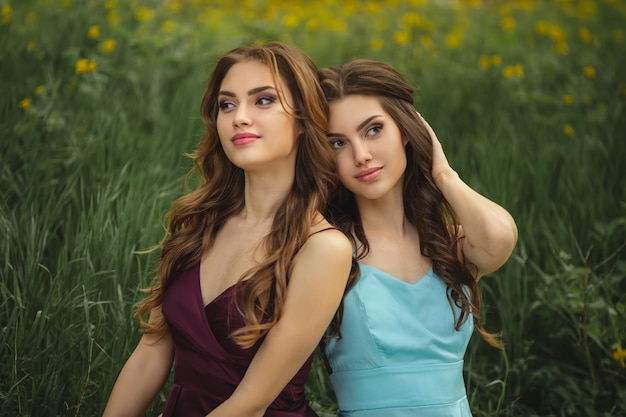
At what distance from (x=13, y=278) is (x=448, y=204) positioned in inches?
59.5

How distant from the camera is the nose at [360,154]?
2066 millimetres

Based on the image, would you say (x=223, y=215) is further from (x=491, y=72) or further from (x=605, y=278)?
(x=491, y=72)

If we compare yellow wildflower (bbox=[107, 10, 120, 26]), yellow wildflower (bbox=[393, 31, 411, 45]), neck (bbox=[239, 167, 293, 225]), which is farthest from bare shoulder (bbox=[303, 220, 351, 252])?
yellow wildflower (bbox=[393, 31, 411, 45])

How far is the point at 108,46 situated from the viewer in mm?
3809

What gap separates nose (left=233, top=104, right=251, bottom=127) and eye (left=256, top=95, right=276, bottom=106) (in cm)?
5

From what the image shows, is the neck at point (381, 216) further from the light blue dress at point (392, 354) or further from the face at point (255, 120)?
the face at point (255, 120)

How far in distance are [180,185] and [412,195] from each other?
1247 millimetres

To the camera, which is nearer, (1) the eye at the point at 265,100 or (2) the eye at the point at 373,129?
(1) the eye at the point at 265,100

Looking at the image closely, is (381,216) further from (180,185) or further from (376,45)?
(376,45)

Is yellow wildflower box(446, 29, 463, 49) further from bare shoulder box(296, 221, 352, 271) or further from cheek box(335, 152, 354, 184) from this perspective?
bare shoulder box(296, 221, 352, 271)

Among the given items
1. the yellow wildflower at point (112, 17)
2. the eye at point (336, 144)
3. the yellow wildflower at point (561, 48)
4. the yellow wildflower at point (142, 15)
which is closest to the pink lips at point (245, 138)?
the eye at point (336, 144)

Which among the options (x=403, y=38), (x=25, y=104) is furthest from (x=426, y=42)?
(x=25, y=104)

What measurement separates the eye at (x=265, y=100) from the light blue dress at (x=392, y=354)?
0.54 m

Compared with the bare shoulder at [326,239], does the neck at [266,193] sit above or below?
above
